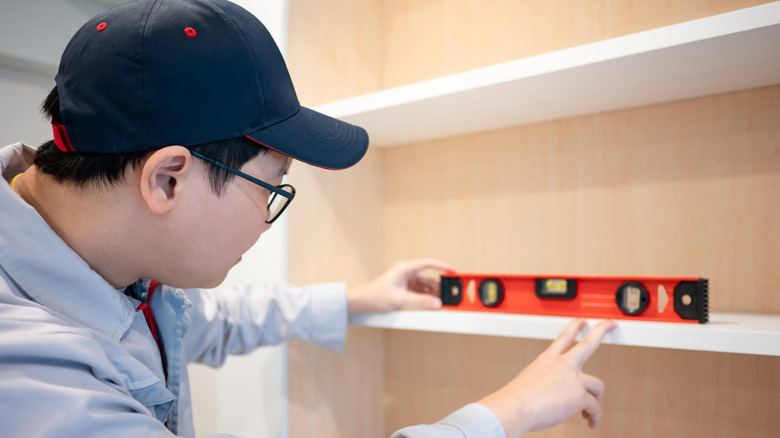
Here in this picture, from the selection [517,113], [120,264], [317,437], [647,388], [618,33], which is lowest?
Answer: [317,437]

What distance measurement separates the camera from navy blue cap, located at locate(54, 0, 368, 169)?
610 millimetres

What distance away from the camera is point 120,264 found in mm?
710

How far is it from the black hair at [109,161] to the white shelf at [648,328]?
454 millimetres

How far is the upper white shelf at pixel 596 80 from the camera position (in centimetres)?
72

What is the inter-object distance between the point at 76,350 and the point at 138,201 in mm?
181

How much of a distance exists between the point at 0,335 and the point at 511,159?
37.9 inches

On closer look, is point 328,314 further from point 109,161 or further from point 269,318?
point 109,161

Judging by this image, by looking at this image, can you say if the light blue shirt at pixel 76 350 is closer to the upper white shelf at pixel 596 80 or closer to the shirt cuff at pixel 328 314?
the shirt cuff at pixel 328 314

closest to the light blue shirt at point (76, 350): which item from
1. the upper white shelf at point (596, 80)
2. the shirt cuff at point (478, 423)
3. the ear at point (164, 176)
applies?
the shirt cuff at point (478, 423)

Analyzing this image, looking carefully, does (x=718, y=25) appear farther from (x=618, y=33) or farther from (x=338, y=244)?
(x=338, y=244)

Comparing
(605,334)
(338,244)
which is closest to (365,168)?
(338,244)

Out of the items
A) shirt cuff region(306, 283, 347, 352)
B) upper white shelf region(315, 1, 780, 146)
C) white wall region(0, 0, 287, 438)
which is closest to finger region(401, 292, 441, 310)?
shirt cuff region(306, 283, 347, 352)

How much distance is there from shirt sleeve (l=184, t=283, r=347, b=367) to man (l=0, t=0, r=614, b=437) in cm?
26

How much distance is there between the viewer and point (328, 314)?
107 centimetres
